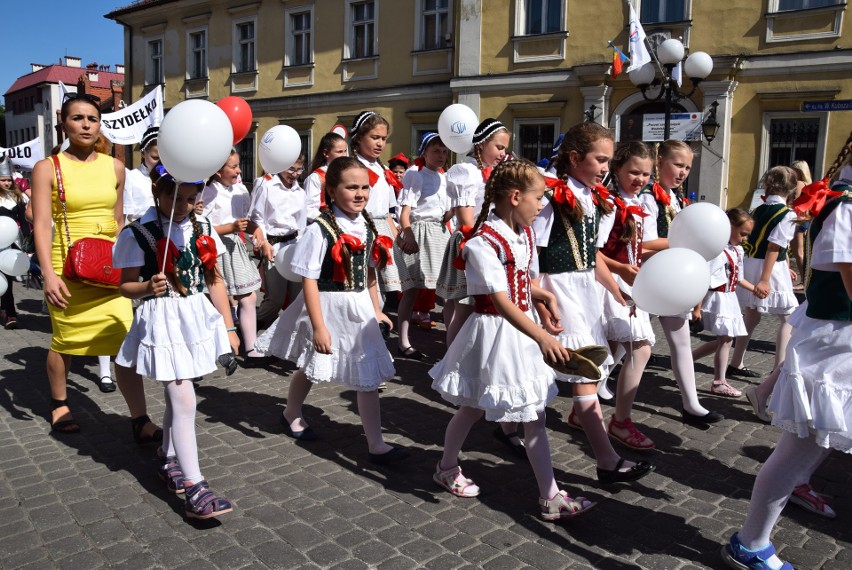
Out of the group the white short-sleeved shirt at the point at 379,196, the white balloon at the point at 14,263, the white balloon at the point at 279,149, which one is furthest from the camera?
the white balloon at the point at 14,263

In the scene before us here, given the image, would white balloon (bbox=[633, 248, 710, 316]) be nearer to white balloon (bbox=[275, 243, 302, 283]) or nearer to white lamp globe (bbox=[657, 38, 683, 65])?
white balloon (bbox=[275, 243, 302, 283])

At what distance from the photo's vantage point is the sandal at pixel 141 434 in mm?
4223

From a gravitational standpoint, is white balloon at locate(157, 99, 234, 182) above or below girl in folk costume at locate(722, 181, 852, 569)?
above

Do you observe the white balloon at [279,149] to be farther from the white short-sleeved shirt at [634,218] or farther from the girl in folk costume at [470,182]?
the white short-sleeved shirt at [634,218]

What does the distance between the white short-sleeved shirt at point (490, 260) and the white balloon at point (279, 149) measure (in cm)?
276

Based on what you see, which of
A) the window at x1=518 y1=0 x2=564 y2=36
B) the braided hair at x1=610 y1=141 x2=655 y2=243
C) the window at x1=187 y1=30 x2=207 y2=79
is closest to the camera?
the braided hair at x1=610 y1=141 x2=655 y2=243

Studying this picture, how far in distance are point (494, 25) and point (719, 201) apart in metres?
7.32

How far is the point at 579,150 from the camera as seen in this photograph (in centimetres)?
384

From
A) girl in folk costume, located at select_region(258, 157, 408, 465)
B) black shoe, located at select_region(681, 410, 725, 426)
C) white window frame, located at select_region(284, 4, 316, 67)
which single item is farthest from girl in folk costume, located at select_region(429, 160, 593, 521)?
white window frame, located at select_region(284, 4, 316, 67)

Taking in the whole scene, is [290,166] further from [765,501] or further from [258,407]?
[765,501]

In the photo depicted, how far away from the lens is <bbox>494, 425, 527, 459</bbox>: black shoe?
13.7 ft

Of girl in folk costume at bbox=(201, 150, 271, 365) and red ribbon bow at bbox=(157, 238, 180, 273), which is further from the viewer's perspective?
girl in folk costume at bbox=(201, 150, 271, 365)

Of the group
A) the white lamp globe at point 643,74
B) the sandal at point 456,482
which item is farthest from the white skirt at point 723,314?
the white lamp globe at point 643,74

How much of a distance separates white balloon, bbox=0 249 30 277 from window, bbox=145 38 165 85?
24.1 metres
